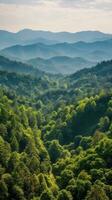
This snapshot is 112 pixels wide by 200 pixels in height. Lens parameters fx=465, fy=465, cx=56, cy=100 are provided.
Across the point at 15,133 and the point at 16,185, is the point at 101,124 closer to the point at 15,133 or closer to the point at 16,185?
the point at 15,133

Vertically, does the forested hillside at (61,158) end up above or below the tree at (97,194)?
above

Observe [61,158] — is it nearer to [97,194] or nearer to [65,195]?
[65,195]

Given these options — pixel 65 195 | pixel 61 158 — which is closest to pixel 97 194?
pixel 65 195

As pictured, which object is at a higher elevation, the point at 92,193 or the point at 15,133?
the point at 15,133

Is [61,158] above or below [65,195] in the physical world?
above

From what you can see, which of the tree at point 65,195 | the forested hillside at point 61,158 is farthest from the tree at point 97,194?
the tree at point 65,195

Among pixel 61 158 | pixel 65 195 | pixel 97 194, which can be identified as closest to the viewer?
pixel 97 194

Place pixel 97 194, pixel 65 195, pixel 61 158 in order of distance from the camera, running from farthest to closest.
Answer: pixel 61 158 < pixel 65 195 < pixel 97 194

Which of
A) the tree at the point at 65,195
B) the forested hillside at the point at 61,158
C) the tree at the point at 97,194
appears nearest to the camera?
the tree at the point at 97,194

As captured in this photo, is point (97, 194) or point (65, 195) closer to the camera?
point (97, 194)

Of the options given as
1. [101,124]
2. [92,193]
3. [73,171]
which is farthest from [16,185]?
[101,124]

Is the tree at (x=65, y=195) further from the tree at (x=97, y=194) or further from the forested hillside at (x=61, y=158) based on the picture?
the tree at (x=97, y=194)
